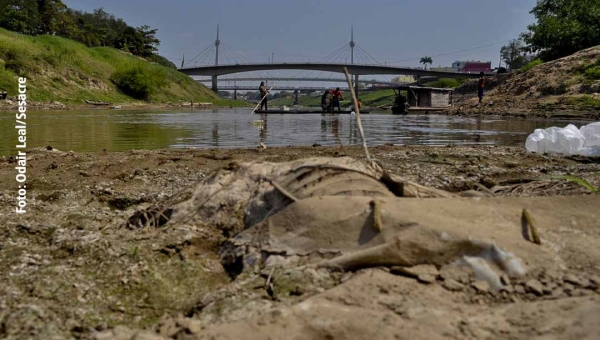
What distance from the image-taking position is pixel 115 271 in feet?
9.28

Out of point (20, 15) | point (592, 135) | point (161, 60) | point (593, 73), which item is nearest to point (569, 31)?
point (593, 73)

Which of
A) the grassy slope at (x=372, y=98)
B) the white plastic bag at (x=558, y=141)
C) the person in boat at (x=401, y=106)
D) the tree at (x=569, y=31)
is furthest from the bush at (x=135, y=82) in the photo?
the white plastic bag at (x=558, y=141)

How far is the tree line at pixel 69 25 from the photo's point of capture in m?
60.1

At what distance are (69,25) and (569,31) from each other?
65.4 meters

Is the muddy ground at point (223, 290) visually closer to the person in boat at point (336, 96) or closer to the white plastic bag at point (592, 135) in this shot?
the white plastic bag at point (592, 135)

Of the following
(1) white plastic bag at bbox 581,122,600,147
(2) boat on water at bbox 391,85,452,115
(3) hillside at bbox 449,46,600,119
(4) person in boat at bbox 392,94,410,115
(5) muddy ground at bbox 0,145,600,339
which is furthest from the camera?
(2) boat on water at bbox 391,85,452,115

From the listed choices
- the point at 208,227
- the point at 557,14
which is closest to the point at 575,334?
the point at 208,227

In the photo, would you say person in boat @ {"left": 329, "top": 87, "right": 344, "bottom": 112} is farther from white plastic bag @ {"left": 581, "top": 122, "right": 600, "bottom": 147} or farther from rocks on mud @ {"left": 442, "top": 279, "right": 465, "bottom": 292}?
rocks on mud @ {"left": 442, "top": 279, "right": 465, "bottom": 292}

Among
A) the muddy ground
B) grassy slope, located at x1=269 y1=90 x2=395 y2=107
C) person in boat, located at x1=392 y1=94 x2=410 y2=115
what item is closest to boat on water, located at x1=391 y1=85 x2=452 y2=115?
person in boat, located at x1=392 y1=94 x2=410 y2=115

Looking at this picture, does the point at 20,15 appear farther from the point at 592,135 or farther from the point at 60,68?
the point at 592,135

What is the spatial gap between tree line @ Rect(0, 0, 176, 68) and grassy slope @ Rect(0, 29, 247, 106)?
24.5 feet

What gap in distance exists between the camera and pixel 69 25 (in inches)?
2793

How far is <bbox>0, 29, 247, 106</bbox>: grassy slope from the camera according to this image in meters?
42.0

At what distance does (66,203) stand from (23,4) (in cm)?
7024
